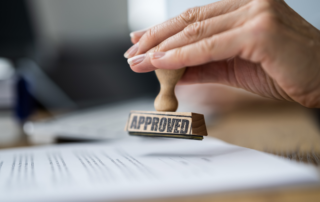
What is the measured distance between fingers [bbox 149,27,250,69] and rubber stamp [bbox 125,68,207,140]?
49 millimetres

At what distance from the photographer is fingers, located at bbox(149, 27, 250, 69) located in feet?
1.11

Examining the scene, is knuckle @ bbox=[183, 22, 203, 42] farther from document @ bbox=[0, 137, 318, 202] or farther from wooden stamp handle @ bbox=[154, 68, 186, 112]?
document @ bbox=[0, 137, 318, 202]

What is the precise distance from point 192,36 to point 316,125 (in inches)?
25.8

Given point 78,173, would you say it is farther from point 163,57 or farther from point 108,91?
point 108,91

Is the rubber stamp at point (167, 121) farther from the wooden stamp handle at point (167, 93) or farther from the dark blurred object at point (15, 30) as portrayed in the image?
the dark blurred object at point (15, 30)

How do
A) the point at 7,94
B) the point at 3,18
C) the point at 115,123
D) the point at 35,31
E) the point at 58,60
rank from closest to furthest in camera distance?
the point at 115,123 → the point at 7,94 → the point at 3,18 → the point at 35,31 → the point at 58,60

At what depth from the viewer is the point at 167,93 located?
428mm

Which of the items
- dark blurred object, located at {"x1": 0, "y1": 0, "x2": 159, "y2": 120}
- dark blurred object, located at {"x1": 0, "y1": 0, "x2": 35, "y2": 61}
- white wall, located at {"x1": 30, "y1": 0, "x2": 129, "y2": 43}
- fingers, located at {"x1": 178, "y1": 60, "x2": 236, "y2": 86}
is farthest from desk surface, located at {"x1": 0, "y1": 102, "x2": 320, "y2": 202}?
white wall, located at {"x1": 30, "y1": 0, "x2": 129, "y2": 43}

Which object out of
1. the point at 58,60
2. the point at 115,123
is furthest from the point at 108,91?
the point at 115,123

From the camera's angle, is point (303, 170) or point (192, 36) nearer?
point (303, 170)

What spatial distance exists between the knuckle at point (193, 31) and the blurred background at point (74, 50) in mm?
890

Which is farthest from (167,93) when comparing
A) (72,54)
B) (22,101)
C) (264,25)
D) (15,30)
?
(72,54)

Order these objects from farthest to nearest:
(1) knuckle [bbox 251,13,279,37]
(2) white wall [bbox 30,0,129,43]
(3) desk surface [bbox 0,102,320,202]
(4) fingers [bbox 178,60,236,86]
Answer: (2) white wall [bbox 30,0,129,43], (4) fingers [bbox 178,60,236,86], (1) knuckle [bbox 251,13,279,37], (3) desk surface [bbox 0,102,320,202]

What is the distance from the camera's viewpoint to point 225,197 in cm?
20
